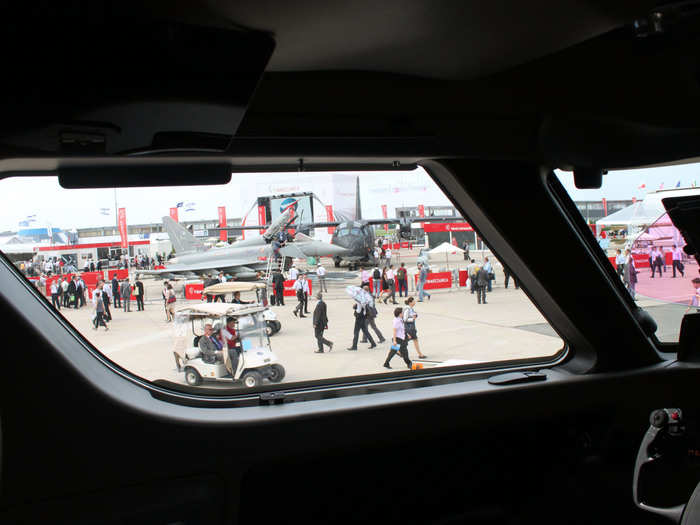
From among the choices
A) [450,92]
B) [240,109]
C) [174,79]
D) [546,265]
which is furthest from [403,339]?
[174,79]

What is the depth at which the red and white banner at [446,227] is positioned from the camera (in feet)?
7.36

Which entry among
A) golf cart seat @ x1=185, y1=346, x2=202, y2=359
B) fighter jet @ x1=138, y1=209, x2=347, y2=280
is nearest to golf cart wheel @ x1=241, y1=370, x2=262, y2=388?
golf cart seat @ x1=185, y1=346, x2=202, y2=359

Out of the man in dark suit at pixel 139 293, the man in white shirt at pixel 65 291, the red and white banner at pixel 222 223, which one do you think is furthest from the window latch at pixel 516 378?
the man in white shirt at pixel 65 291

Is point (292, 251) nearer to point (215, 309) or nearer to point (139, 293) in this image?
point (215, 309)

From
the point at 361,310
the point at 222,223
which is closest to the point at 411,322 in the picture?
the point at 361,310

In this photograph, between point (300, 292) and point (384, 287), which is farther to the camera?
point (384, 287)

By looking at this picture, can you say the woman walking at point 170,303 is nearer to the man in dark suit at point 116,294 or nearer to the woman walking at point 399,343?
the man in dark suit at point 116,294

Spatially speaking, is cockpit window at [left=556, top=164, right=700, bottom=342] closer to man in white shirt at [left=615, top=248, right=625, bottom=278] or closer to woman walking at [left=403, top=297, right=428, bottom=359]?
man in white shirt at [left=615, top=248, right=625, bottom=278]

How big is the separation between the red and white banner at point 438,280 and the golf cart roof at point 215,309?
35.3 inches

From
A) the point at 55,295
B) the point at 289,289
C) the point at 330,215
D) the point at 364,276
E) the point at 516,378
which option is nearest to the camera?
the point at 55,295

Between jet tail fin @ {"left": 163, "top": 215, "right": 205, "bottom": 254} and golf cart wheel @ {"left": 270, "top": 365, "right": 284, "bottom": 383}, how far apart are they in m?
0.58

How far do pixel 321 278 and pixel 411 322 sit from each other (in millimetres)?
469

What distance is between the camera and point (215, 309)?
6.97 ft

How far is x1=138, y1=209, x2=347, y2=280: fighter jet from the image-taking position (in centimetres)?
203
